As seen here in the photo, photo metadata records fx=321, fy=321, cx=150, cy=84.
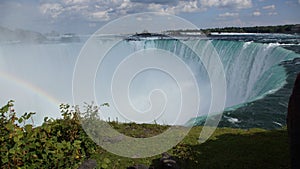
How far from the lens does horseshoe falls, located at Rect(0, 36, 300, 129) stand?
1173 cm

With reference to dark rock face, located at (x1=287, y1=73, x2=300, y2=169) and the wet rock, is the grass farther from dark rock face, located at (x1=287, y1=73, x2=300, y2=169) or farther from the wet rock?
dark rock face, located at (x1=287, y1=73, x2=300, y2=169)

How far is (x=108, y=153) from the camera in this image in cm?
750

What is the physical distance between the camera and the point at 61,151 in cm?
330

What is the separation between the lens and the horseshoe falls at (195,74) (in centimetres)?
1173

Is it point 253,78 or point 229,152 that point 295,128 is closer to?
point 229,152

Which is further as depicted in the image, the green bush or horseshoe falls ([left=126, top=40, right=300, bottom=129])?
horseshoe falls ([left=126, top=40, right=300, bottom=129])

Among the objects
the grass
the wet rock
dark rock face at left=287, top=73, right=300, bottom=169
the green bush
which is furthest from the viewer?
the grass

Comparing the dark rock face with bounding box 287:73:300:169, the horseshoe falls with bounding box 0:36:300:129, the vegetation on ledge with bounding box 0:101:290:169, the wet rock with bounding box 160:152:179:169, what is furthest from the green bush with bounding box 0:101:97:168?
the horseshoe falls with bounding box 0:36:300:129

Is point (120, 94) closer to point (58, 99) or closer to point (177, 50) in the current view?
point (177, 50)

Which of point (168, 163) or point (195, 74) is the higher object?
point (168, 163)

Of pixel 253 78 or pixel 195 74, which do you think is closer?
pixel 253 78

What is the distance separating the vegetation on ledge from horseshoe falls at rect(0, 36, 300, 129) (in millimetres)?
1775

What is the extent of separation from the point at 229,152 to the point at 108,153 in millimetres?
2776

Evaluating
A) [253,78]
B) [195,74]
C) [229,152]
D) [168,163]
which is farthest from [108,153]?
[195,74]
